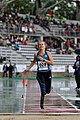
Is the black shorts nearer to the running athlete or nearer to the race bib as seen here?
the running athlete

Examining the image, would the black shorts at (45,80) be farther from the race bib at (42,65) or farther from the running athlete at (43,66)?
the race bib at (42,65)

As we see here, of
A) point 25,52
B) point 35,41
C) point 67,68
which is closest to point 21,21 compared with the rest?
point 35,41

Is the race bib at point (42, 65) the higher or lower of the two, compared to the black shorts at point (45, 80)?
higher

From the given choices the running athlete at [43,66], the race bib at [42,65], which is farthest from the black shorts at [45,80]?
the race bib at [42,65]

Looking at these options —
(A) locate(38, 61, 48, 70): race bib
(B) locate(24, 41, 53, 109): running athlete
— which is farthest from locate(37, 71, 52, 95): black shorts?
(A) locate(38, 61, 48, 70): race bib

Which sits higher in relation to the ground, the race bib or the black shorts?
the race bib

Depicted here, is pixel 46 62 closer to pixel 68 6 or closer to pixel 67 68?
pixel 67 68

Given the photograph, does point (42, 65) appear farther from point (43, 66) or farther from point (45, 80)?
point (45, 80)

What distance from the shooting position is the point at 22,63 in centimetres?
4256

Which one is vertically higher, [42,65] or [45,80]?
[42,65]

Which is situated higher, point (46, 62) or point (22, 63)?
point (46, 62)

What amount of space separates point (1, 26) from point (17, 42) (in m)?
3.30

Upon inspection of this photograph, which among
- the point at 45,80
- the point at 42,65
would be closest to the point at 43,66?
the point at 42,65

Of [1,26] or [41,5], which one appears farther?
[41,5]
